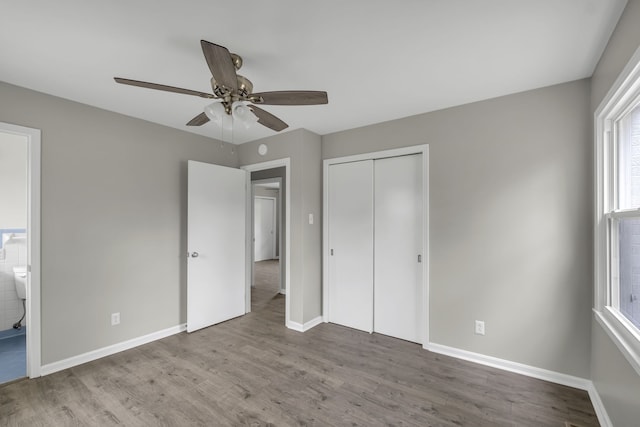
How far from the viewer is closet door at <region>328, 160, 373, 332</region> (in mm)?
3359

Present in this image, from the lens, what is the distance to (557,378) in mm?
A: 2271

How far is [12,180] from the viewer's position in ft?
11.3

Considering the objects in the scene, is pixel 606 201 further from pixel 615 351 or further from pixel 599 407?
pixel 599 407

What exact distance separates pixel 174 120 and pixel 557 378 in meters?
4.31

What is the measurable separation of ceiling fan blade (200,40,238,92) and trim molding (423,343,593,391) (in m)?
2.91

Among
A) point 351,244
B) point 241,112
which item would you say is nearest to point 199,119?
point 241,112

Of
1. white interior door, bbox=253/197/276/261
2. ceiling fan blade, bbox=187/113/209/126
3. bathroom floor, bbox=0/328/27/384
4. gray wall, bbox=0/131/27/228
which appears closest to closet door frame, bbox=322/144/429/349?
ceiling fan blade, bbox=187/113/209/126

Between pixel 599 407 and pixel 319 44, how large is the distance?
3032mm

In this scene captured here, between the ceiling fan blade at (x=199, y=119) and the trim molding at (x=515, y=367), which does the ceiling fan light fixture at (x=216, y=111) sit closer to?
the ceiling fan blade at (x=199, y=119)

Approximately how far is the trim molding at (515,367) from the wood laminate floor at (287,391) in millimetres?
62

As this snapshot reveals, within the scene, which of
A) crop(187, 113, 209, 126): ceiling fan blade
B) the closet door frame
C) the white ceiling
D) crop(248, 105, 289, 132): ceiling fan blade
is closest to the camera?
the white ceiling

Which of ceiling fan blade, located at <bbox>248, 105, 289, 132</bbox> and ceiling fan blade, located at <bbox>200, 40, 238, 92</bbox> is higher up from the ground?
ceiling fan blade, located at <bbox>200, 40, 238, 92</bbox>

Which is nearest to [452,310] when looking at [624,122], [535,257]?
[535,257]

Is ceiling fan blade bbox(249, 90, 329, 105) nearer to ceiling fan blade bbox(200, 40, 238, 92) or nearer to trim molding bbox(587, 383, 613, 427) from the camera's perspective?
ceiling fan blade bbox(200, 40, 238, 92)
